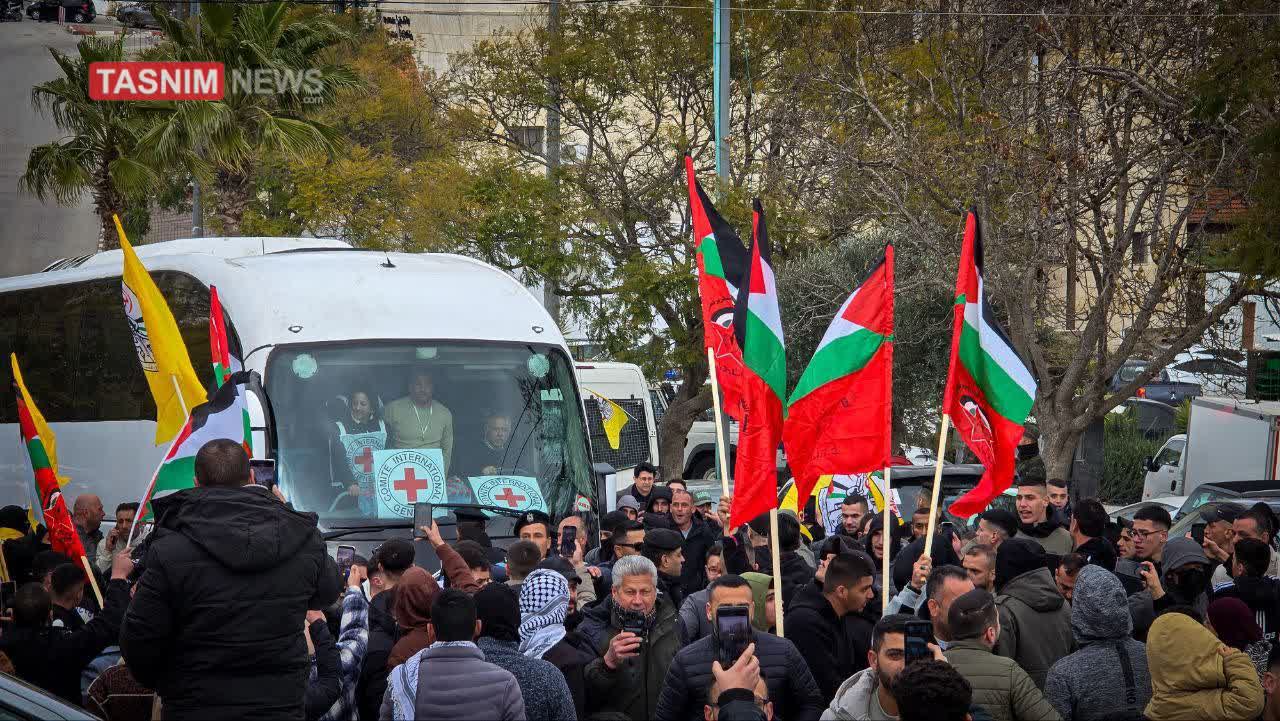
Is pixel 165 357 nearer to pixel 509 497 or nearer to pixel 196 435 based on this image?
pixel 196 435

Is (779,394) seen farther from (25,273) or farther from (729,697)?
(25,273)

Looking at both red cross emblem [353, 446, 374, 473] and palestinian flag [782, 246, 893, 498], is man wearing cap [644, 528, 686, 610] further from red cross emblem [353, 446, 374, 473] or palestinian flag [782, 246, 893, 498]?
red cross emblem [353, 446, 374, 473]

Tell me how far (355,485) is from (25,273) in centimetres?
910

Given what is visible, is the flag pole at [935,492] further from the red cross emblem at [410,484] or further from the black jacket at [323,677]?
the red cross emblem at [410,484]

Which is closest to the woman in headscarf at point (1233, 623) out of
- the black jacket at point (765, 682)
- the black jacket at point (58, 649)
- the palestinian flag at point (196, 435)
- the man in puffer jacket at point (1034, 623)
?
the man in puffer jacket at point (1034, 623)

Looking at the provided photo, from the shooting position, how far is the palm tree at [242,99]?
877 inches

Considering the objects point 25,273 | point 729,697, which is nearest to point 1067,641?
point 729,697

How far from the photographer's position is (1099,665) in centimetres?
629

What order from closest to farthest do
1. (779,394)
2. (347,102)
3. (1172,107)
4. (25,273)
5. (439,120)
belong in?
(779,394)
(1172,107)
(25,273)
(439,120)
(347,102)

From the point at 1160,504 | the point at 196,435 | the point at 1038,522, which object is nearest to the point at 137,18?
the point at 196,435

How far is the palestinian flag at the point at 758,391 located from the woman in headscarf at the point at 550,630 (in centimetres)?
135

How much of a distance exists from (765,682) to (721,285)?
4.54 meters

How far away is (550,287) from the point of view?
23969mm

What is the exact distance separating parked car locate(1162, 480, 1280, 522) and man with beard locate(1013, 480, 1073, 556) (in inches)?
196
